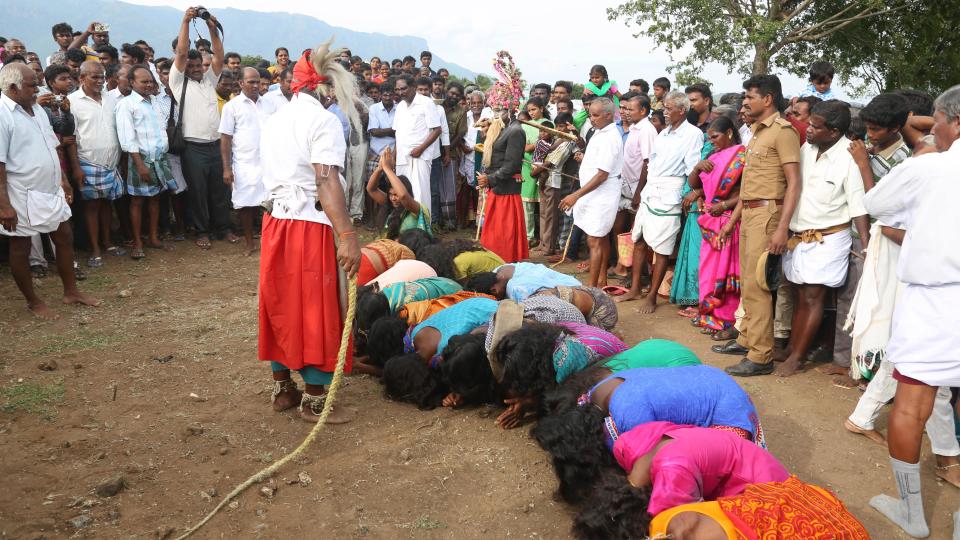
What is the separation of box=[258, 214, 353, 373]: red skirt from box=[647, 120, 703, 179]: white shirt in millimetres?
3380

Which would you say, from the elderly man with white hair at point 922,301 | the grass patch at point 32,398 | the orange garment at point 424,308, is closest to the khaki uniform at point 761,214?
the elderly man with white hair at point 922,301

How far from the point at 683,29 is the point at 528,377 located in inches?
548

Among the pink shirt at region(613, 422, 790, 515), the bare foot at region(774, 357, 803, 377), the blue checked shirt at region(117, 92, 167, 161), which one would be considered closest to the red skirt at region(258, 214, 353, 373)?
the pink shirt at region(613, 422, 790, 515)

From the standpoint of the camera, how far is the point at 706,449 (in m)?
2.48

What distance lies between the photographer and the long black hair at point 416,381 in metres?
4.12

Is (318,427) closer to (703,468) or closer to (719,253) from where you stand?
(703,468)

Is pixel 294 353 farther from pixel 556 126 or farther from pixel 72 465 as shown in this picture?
pixel 556 126

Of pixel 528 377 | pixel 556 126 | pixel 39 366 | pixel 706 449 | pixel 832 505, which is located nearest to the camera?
pixel 832 505

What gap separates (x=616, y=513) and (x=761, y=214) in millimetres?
2931

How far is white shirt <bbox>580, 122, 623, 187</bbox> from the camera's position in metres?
6.39

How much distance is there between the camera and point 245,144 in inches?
315

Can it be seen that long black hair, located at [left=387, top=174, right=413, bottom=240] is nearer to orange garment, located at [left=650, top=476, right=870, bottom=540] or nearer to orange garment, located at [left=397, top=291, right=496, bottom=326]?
orange garment, located at [left=397, top=291, right=496, bottom=326]

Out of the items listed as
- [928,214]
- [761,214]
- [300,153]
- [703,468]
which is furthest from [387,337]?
[928,214]

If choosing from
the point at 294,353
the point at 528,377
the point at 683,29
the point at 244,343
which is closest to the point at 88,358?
the point at 244,343
